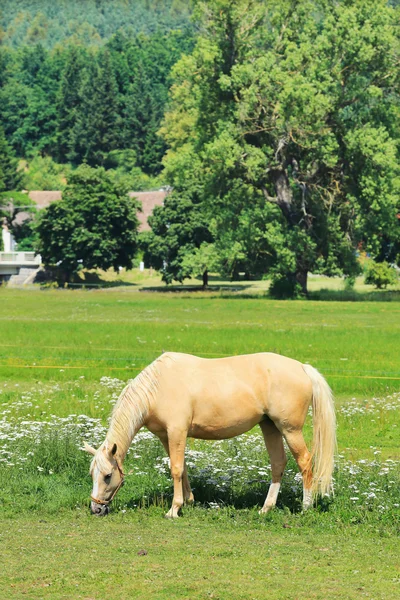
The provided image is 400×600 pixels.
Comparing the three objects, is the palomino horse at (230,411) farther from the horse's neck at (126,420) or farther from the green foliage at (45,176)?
the green foliage at (45,176)

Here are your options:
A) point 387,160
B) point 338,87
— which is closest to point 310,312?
point 387,160

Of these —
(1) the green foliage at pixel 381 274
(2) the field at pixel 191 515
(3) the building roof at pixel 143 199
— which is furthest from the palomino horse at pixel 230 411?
(3) the building roof at pixel 143 199

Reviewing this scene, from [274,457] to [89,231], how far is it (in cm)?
8953

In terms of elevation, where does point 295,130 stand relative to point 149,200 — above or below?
above

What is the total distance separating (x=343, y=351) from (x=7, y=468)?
22044 millimetres

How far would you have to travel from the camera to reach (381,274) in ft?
302

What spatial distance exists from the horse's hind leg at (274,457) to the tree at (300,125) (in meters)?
60.5

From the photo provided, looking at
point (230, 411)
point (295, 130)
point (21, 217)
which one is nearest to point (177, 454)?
point (230, 411)

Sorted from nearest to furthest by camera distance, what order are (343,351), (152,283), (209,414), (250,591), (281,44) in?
(250,591) < (209,414) < (343,351) < (281,44) < (152,283)

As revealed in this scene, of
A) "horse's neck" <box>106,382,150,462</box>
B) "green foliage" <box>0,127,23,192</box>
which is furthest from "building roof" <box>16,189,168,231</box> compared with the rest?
"horse's neck" <box>106,382,150,462</box>

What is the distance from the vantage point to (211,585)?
1121 cm

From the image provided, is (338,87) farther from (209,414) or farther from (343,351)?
(209,414)

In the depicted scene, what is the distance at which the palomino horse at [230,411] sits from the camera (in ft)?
48.1

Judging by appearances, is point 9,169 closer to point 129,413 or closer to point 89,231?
point 89,231
